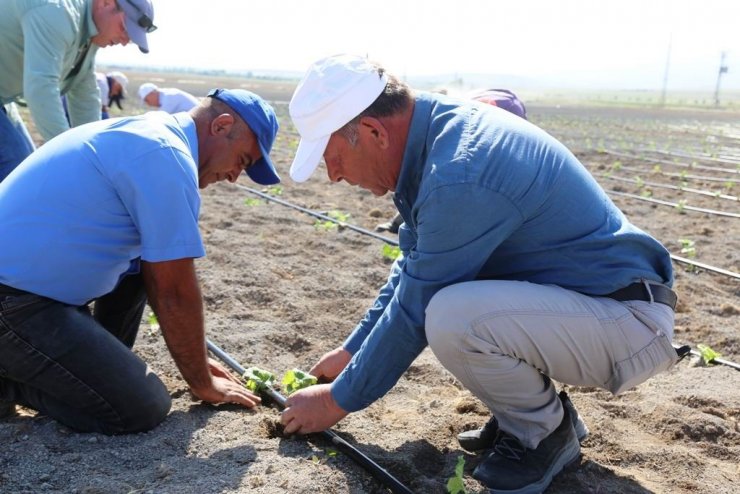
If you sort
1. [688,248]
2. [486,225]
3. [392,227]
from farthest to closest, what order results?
1. [392,227]
2. [688,248]
3. [486,225]

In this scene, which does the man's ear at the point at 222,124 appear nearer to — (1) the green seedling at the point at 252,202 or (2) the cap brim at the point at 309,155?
(2) the cap brim at the point at 309,155

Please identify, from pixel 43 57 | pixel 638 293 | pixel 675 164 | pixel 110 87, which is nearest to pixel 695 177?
pixel 675 164

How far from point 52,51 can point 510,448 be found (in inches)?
116

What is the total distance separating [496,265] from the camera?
2508 mm

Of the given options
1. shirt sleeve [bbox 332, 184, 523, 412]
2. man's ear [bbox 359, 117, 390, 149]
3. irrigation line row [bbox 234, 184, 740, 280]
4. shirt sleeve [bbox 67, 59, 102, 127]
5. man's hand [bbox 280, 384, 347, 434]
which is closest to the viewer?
shirt sleeve [bbox 332, 184, 523, 412]

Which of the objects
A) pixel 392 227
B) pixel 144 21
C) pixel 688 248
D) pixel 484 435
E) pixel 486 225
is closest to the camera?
pixel 486 225

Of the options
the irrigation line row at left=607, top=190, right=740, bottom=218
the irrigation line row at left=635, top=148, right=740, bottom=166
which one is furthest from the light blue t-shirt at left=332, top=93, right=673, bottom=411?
the irrigation line row at left=635, top=148, right=740, bottom=166

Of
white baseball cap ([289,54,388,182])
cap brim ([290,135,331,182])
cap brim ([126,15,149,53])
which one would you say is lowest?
cap brim ([290,135,331,182])

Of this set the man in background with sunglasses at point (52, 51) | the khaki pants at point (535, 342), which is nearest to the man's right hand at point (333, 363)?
the khaki pants at point (535, 342)

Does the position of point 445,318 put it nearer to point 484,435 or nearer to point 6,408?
point 484,435

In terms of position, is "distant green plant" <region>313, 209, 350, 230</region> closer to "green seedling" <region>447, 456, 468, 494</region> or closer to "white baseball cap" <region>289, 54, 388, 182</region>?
"white baseball cap" <region>289, 54, 388, 182</region>

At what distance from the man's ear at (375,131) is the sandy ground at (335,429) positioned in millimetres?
1101

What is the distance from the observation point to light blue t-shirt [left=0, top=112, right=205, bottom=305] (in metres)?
2.47

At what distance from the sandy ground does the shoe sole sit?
A: 45 millimetres
